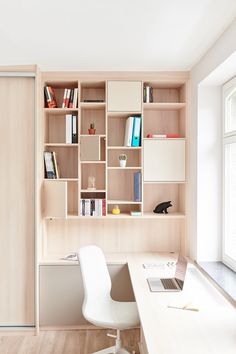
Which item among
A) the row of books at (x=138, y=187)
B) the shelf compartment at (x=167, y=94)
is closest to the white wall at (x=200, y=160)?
the shelf compartment at (x=167, y=94)

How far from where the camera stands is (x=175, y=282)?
2838 mm

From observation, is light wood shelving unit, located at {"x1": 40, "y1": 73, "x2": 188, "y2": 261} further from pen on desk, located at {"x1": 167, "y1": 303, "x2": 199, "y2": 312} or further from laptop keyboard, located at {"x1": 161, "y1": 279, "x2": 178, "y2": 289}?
pen on desk, located at {"x1": 167, "y1": 303, "x2": 199, "y2": 312}

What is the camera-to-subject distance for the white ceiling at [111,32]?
2.30 meters

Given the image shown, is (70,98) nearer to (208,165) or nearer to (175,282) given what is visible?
(208,165)

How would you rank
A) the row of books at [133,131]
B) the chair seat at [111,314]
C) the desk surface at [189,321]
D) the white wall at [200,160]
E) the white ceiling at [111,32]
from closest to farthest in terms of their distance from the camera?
→ the desk surface at [189,321]
the white ceiling at [111,32]
the chair seat at [111,314]
the white wall at [200,160]
the row of books at [133,131]

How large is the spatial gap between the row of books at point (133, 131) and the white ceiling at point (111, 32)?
511 millimetres

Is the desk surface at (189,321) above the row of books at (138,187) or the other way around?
the other way around

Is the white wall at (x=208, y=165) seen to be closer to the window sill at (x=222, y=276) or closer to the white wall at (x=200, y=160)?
the white wall at (x=200, y=160)

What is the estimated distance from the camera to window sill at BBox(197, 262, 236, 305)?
254cm

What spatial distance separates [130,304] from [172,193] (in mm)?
1395

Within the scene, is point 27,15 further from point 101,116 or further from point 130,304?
point 130,304

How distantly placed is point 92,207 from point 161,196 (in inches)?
31.4

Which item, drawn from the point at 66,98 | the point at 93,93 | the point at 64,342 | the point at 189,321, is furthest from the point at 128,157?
the point at 189,321

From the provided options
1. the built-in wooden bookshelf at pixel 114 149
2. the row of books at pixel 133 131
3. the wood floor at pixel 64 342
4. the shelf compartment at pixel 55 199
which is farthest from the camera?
the built-in wooden bookshelf at pixel 114 149
